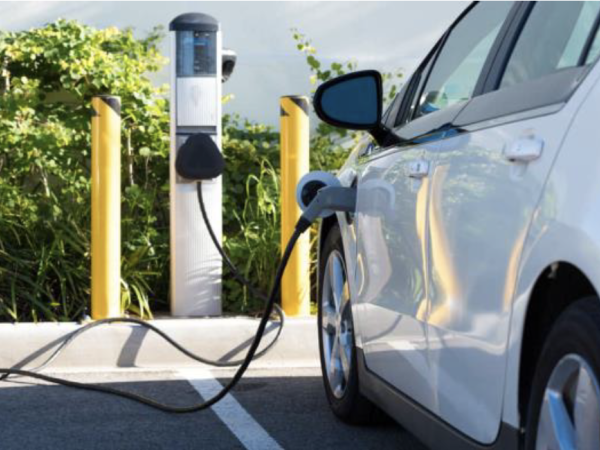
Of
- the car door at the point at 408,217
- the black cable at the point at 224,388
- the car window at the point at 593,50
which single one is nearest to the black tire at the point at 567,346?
the car window at the point at 593,50

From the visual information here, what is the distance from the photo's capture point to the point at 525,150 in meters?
3.05

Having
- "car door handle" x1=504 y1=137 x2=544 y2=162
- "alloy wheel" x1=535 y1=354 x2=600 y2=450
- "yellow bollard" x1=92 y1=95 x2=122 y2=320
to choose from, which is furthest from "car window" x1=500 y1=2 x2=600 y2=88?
"yellow bollard" x1=92 y1=95 x2=122 y2=320

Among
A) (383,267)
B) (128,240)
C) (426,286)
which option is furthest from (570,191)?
(128,240)

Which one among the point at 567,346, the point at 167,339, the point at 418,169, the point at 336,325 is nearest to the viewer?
the point at 567,346

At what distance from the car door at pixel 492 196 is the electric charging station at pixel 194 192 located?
3.75 m

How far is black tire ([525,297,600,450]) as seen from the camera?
108 inches

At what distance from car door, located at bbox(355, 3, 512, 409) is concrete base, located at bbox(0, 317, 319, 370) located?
2.17 meters

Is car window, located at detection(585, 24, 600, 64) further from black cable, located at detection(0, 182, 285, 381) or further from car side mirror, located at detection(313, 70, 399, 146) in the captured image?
black cable, located at detection(0, 182, 285, 381)

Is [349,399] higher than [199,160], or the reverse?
[199,160]

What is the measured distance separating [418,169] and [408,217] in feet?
0.52

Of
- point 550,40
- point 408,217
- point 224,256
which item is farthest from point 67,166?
point 550,40

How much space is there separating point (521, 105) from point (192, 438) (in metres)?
2.40

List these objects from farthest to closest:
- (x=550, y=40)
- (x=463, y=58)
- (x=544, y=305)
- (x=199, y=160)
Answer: (x=199, y=160), (x=463, y=58), (x=550, y=40), (x=544, y=305)

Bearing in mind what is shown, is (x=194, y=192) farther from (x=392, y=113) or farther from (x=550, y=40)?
(x=550, y=40)
